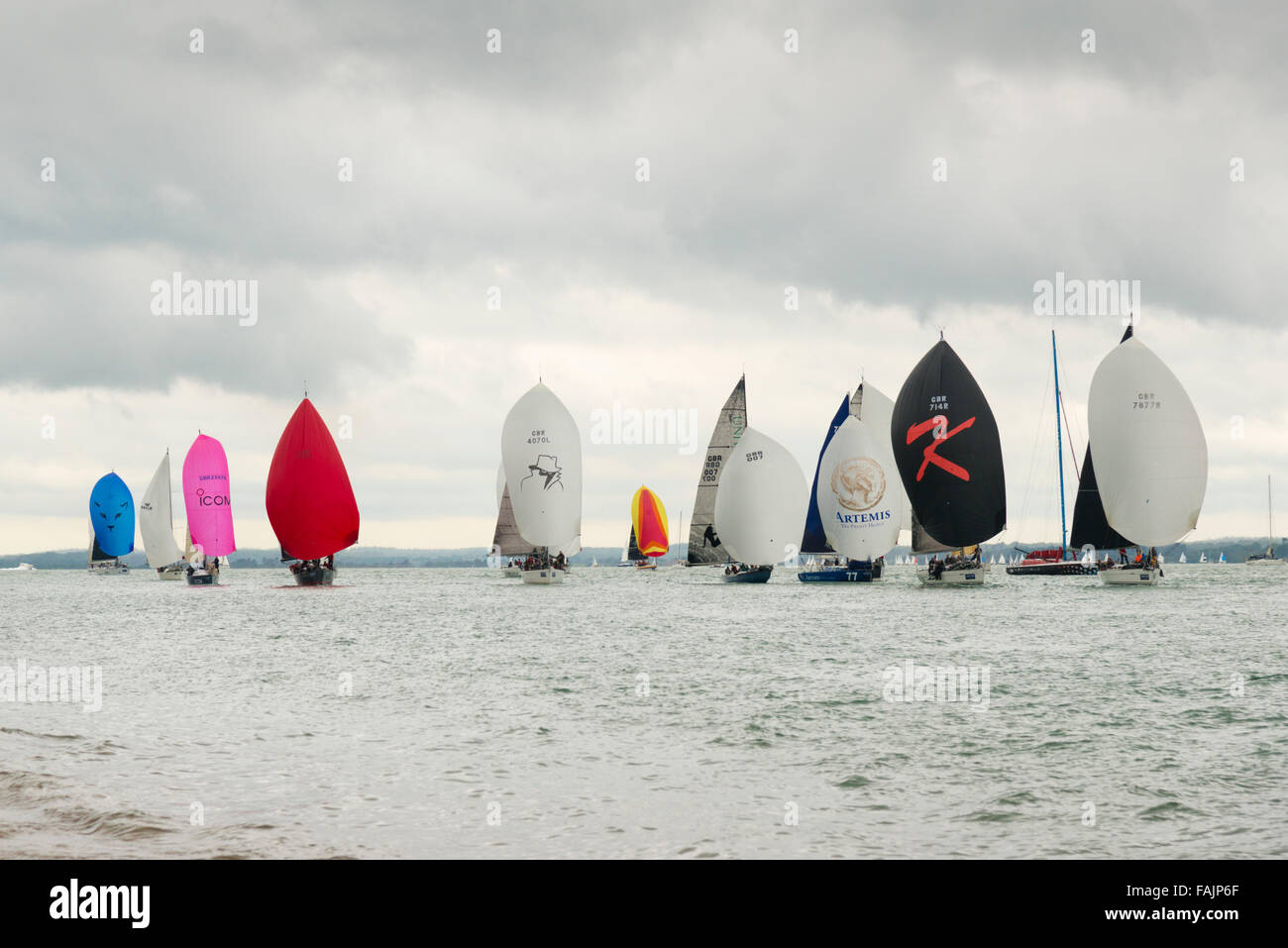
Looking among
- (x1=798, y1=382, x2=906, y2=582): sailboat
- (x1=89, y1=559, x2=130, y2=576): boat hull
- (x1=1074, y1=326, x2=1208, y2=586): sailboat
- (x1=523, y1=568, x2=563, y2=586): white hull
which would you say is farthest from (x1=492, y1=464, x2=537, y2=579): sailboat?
(x1=89, y1=559, x2=130, y2=576): boat hull

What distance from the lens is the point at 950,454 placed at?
57.5 metres

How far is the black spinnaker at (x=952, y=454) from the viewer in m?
57.4

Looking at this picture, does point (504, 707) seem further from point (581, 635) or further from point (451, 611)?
point (451, 611)

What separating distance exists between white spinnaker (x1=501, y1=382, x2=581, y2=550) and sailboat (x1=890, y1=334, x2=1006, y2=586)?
69.6 feet

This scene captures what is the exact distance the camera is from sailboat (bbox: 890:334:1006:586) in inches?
2260

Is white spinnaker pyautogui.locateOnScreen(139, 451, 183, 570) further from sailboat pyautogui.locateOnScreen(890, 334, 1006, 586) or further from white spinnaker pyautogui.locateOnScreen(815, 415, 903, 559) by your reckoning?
sailboat pyautogui.locateOnScreen(890, 334, 1006, 586)

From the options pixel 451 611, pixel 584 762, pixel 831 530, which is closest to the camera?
pixel 584 762

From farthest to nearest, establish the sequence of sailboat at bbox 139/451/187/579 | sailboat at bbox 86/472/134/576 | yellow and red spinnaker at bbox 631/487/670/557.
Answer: yellow and red spinnaker at bbox 631/487/670/557 → sailboat at bbox 86/472/134/576 → sailboat at bbox 139/451/187/579

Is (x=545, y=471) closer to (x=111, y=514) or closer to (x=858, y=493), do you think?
(x=858, y=493)

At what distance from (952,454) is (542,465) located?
83.2 feet
